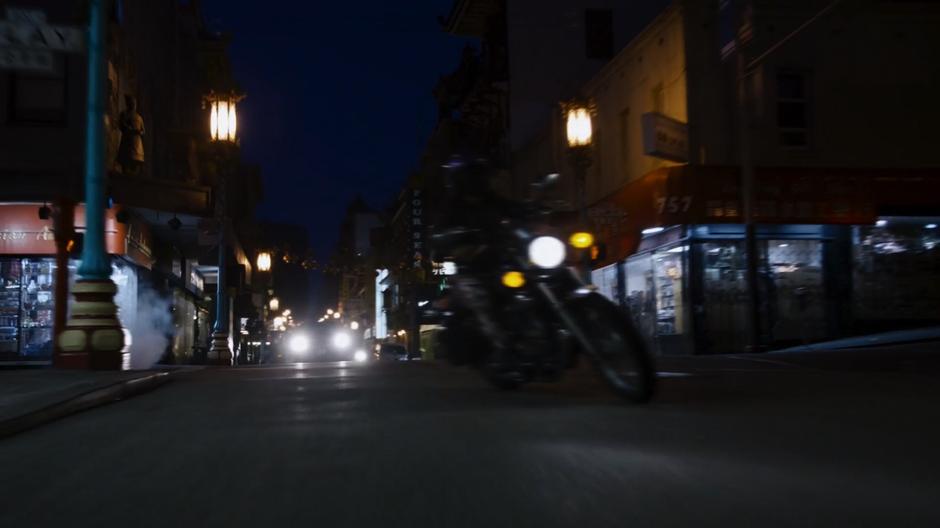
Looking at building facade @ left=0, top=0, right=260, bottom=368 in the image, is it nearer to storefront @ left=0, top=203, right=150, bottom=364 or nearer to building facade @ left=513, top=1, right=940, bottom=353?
storefront @ left=0, top=203, right=150, bottom=364

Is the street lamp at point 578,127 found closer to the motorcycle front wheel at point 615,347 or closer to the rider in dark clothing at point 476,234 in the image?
the rider in dark clothing at point 476,234

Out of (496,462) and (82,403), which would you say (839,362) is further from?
(82,403)

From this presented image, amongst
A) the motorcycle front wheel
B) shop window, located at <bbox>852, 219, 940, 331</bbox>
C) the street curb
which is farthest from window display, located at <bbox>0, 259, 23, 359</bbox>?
shop window, located at <bbox>852, 219, 940, 331</bbox>

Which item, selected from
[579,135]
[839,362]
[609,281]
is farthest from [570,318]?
[609,281]

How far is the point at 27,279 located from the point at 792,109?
17.7 m

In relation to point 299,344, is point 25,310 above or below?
above

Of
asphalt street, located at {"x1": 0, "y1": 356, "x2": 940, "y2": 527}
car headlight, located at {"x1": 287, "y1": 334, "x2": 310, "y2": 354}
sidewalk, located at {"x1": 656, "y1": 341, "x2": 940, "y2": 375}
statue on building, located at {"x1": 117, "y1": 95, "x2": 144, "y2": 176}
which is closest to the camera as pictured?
asphalt street, located at {"x1": 0, "y1": 356, "x2": 940, "y2": 527}

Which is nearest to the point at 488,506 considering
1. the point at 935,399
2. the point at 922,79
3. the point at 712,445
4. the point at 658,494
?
the point at 658,494

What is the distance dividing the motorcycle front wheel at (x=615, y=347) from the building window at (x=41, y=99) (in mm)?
16873

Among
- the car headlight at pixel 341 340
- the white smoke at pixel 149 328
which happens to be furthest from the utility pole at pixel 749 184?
the car headlight at pixel 341 340

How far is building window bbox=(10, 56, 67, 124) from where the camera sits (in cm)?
2000

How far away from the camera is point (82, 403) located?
25.6ft

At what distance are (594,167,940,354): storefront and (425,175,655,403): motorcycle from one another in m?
13.0

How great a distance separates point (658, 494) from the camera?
400 cm
